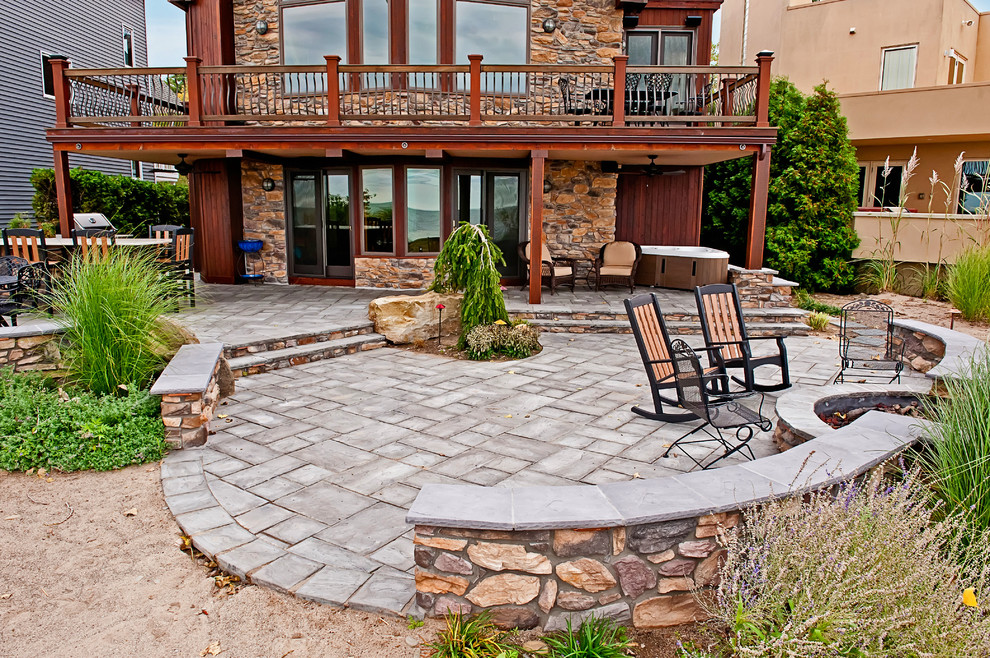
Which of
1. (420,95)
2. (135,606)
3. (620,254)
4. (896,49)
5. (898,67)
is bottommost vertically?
(135,606)

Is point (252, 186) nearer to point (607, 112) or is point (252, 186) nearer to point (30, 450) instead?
point (607, 112)

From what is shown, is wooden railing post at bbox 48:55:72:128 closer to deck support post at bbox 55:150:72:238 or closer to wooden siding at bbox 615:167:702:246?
deck support post at bbox 55:150:72:238

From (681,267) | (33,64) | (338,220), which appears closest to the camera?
(681,267)

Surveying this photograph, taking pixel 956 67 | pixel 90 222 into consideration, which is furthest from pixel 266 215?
pixel 956 67

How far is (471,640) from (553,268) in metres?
8.19

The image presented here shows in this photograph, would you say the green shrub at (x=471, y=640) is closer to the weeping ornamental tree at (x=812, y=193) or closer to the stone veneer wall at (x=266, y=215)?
the stone veneer wall at (x=266, y=215)

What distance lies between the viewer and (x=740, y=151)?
9523 millimetres

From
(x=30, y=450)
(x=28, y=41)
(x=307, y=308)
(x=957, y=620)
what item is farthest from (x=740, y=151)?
(x=28, y=41)

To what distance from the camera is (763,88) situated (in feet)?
29.8

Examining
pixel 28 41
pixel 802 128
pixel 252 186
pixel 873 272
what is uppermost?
pixel 28 41

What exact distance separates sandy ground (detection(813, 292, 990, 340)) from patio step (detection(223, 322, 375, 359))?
680 centimetres

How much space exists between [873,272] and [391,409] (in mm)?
10257

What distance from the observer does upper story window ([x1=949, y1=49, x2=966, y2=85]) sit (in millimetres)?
14707

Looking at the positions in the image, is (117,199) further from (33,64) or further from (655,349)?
(655,349)
